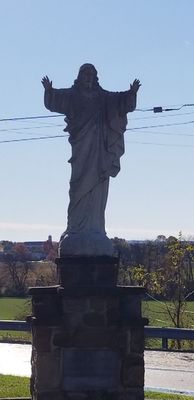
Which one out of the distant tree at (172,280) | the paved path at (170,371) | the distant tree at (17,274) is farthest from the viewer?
the distant tree at (17,274)

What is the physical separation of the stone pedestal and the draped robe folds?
1.99 ft

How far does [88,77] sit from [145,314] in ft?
54.9

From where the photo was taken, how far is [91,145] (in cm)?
979

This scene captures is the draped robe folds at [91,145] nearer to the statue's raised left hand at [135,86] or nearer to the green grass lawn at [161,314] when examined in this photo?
the statue's raised left hand at [135,86]

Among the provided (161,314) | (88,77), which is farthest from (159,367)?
(161,314)

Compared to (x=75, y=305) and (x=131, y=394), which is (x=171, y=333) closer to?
(x=131, y=394)

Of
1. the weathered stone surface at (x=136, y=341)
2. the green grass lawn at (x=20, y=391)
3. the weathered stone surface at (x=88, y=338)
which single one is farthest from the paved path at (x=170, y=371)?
the weathered stone surface at (x=88, y=338)

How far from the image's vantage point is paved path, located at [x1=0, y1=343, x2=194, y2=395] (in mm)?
14423

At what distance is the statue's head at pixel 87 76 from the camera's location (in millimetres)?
9906

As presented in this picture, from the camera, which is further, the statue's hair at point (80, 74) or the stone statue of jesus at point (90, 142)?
the statue's hair at point (80, 74)

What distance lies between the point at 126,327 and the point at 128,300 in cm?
31

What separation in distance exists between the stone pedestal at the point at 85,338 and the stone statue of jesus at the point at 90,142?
0.39 meters

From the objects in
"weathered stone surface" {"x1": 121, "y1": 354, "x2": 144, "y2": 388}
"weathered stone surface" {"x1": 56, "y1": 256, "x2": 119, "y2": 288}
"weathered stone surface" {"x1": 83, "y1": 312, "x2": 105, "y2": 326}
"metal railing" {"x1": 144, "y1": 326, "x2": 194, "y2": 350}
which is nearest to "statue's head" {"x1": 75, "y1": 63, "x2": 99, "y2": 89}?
"weathered stone surface" {"x1": 56, "y1": 256, "x2": 119, "y2": 288}

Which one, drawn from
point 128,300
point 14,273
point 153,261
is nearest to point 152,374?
point 128,300
